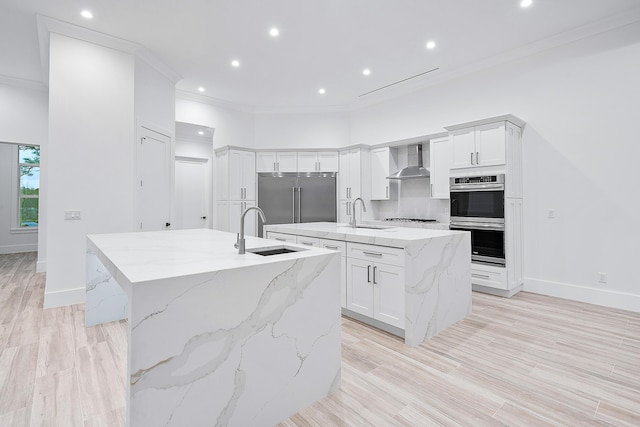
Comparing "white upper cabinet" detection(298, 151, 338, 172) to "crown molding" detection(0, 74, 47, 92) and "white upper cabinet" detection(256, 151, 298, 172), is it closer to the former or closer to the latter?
"white upper cabinet" detection(256, 151, 298, 172)

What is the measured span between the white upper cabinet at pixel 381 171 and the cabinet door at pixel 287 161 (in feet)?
5.03

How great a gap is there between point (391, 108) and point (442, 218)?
2.24 m

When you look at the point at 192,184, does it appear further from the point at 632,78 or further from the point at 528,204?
the point at 632,78

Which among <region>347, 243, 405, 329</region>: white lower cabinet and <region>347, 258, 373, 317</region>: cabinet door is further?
<region>347, 258, 373, 317</region>: cabinet door

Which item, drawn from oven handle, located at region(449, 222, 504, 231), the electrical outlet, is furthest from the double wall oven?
the electrical outlet

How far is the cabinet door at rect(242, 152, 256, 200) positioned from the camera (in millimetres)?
6035

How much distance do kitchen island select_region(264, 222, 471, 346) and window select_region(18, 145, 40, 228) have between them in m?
8.13

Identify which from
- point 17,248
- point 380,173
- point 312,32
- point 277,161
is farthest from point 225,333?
point 17,248

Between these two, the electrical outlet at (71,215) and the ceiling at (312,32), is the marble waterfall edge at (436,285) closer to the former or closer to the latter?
the ceiling at (312,32)

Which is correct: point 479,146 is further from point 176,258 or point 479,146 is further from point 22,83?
point 22,83

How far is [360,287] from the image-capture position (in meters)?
2.91

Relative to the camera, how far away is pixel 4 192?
7.14 metres

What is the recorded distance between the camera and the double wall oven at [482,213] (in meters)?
3.90

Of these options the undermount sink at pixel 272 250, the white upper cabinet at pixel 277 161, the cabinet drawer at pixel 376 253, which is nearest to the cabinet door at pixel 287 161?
the white upper cabinet at pixel 277 161
